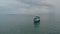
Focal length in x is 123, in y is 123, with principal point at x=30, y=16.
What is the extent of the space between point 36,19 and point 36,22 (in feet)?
2.72

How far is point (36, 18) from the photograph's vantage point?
871 inches

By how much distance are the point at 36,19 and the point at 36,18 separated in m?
0.49

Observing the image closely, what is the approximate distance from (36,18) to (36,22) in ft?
4.26

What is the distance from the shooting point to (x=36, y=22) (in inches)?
912

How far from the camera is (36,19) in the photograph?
2258cm

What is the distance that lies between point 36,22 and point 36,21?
0.53m

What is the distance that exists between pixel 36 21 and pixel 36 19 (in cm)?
39

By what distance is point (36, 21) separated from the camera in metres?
22.7

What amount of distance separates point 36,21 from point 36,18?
79cm
